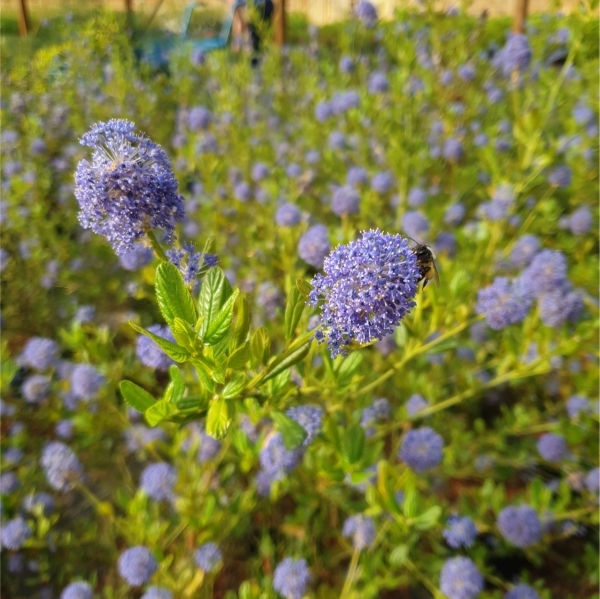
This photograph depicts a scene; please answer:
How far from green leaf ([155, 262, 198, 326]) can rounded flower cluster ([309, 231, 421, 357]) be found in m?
0.18

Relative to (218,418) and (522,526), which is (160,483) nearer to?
(218,418)

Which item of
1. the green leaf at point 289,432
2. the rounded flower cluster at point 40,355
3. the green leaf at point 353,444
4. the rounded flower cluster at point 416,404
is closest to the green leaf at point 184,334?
the green leaf at point 289,432

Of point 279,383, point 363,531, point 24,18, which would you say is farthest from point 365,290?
point 24,18

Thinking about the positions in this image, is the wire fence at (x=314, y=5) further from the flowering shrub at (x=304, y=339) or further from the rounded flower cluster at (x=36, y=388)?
the rounded flower cluster at (x=36, y=388)

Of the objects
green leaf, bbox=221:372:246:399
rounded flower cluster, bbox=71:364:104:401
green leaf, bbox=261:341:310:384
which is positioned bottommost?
rounded flower cluster, bbox=71:364:104:401

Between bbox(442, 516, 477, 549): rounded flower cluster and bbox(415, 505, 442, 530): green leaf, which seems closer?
bbox(415, 505, 442, 530): green leaf

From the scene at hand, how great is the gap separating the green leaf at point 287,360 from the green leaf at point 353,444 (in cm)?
39

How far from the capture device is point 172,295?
2.27ft

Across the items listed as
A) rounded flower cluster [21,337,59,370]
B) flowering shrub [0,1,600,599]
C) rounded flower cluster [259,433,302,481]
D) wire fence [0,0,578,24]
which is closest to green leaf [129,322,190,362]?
flowering shrub [0,1,600,599]

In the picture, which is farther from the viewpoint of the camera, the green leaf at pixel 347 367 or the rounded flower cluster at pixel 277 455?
the rounded flower cluster at pixel 277 455

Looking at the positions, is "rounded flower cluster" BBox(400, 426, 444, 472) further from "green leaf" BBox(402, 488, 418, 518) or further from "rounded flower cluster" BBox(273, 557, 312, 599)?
"rounded flower cluster" BBox(273, 557, 312, 599)

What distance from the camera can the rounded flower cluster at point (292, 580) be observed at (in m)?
1.41

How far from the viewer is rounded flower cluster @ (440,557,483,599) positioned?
4.49 feet

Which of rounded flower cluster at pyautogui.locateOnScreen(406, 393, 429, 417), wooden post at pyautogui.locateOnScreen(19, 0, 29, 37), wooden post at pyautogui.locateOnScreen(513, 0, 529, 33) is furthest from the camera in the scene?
wooden post at pyautogui.locateOnScreen(19, 0, 29, 37)
